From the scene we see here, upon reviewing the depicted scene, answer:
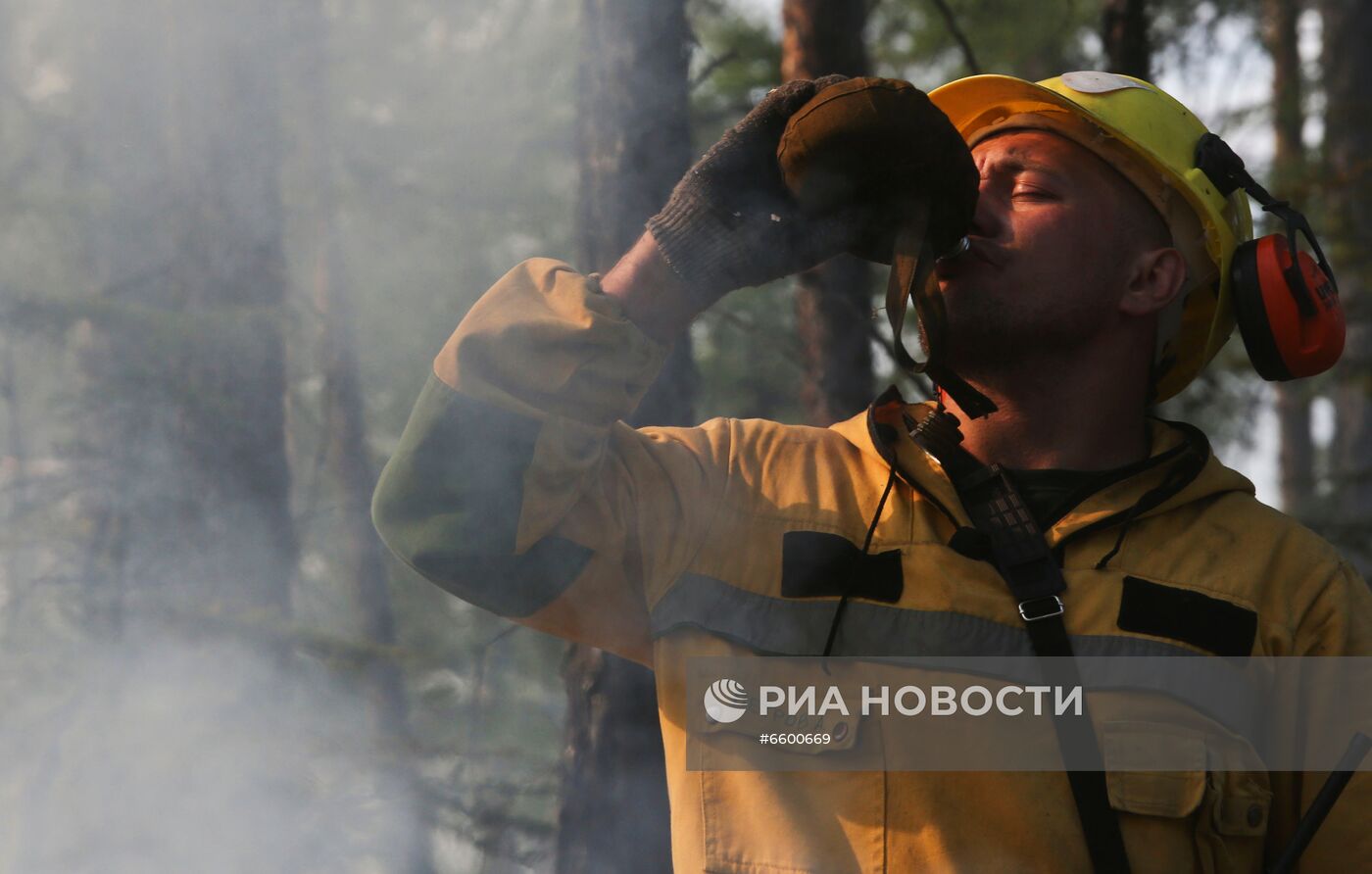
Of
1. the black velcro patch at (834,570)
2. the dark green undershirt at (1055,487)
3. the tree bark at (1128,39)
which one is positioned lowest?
the black velcro patch at (834,570)

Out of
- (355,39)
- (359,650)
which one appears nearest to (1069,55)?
(355,39)

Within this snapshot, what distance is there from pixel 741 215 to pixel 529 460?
0.51 meters

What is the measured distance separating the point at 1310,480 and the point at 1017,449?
22.9ft

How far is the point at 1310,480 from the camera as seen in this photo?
8484 millimetres

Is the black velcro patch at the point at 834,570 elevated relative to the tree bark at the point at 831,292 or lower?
lower

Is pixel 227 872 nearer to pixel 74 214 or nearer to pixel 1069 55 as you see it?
pixel 74 214

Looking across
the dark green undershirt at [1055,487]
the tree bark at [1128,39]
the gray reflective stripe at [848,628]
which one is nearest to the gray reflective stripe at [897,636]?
the gray reflective stripe at [848,628]

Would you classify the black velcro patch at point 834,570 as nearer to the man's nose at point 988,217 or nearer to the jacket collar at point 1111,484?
the jacket collar at point 1111,484

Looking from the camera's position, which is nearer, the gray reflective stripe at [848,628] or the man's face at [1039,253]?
the gray reflective stripe at [848,628]

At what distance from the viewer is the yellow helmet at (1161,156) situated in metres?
2.55

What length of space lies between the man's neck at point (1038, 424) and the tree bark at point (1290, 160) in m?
4.06

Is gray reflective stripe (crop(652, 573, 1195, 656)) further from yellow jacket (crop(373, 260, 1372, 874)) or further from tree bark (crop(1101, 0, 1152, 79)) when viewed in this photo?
tree bark (crop(1101, 0, 1152, 79))

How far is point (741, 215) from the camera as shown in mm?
2033

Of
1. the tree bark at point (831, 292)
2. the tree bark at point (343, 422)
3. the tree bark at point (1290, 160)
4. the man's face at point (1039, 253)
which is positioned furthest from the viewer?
the tree bark at point (1290, 160)
